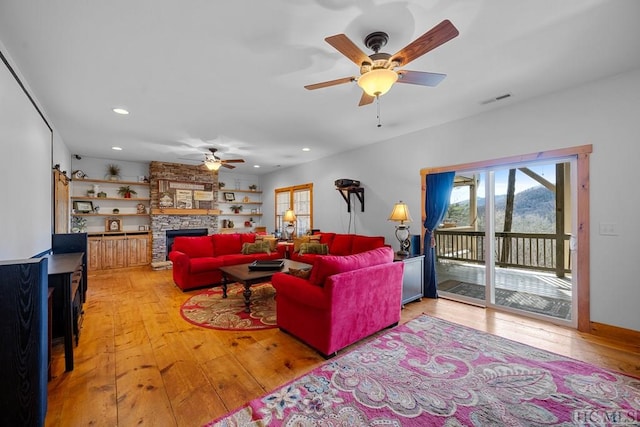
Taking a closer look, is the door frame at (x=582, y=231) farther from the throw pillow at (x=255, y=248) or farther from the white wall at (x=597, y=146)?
the throw pillow at (x=255, y=248)

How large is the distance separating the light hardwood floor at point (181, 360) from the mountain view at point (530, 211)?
1.40 m

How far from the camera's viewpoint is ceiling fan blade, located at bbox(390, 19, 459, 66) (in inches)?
61.6

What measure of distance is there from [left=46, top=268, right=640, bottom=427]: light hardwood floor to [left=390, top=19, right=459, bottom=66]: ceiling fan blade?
2.64 metres

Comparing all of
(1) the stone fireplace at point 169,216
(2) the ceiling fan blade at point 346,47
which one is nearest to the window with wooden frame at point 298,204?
(1) the stone fireplace at point 169,216

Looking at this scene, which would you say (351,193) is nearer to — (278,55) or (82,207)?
(278,55)

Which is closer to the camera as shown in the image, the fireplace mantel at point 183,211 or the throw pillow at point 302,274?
the throw pillow at point 302,274

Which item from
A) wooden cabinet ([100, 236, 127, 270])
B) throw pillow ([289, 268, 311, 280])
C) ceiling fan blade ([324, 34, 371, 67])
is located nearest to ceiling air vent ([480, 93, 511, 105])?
ceiling fan blade ([324, 34, 371, 67])

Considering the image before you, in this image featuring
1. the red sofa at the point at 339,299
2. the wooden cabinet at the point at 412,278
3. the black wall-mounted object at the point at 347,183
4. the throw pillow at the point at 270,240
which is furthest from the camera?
the throw pillow at the point at 270,240

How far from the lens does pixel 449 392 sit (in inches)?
77.3

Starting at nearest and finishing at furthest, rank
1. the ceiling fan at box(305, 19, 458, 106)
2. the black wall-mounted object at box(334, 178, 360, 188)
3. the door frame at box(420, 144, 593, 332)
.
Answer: the ceiling fan at box(305, 19, 458, 106) → the door frame at box(420, 144, 593, 332) → the black wall-mounted object at box(334, 178, 360, 188)

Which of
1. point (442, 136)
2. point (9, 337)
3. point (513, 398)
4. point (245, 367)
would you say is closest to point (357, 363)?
point (245, 367)

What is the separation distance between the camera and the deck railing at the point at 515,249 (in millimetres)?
3885

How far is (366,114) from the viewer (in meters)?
3.78

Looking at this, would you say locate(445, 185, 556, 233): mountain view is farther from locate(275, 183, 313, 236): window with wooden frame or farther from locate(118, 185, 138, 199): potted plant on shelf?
locate(118, 185, 138, 199): potted plant on shelf
